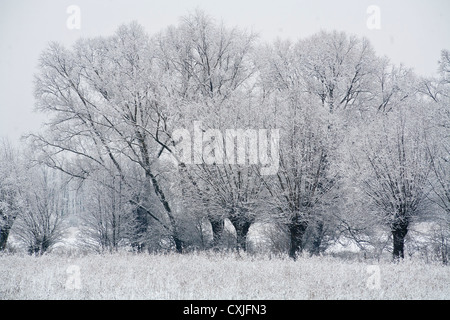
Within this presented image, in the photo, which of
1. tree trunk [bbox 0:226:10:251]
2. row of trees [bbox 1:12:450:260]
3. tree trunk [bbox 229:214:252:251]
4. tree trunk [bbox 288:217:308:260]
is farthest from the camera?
tree trunk [bbox 0:226:10:251]

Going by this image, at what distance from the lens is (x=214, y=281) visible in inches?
322

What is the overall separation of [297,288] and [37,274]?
21.4ft

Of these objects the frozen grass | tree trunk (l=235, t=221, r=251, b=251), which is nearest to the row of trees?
tree trunk (l=235, t=221, r=251, b=251)

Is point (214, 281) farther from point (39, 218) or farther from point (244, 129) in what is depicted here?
point (39, 218)

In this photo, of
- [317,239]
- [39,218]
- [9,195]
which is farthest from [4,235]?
[317,239]

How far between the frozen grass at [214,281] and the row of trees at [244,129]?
5.74 meters

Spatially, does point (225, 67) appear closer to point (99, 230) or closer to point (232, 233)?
point (232, 233)

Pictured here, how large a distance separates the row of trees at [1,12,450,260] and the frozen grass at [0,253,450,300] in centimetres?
574

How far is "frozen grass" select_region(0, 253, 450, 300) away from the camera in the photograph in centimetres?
708

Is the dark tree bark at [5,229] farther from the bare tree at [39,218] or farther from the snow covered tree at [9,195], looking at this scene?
the bare tree at [39,218]

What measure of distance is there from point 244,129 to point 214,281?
8839mm

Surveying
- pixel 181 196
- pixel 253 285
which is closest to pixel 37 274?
pixel 253 285

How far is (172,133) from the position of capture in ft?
62.4

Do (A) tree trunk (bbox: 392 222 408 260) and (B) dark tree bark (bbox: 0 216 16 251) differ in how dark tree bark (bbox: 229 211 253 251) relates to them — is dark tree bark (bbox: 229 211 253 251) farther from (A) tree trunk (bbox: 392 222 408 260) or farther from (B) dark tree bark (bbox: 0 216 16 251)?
(B) dark tree bark (bbox: 0 216 16 251)
